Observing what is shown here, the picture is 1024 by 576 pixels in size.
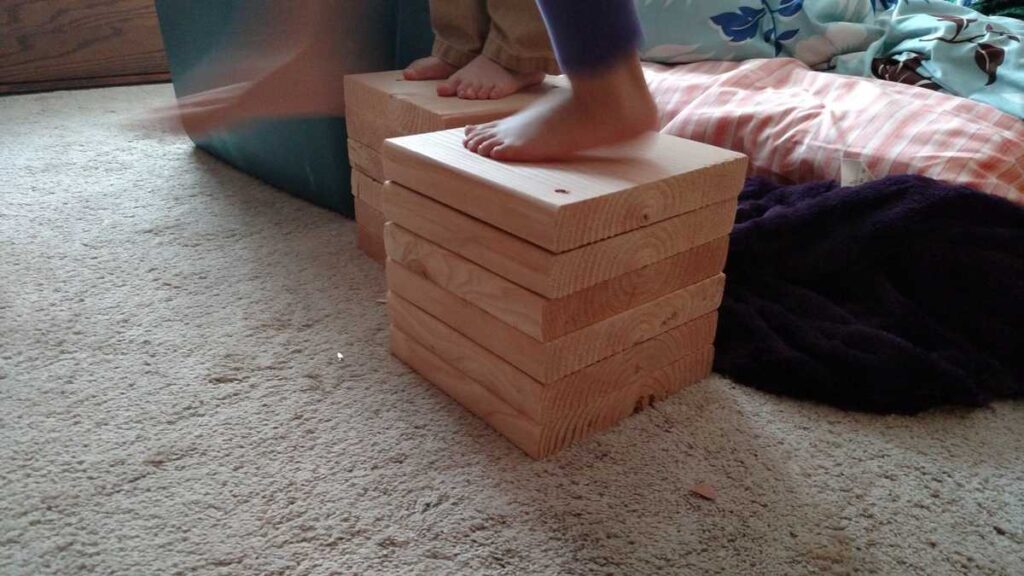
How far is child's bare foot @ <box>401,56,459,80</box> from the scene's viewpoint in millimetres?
1157

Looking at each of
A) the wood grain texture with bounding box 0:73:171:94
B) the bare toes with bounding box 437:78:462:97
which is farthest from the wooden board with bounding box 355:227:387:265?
the wood grain texture with bounding box 0:73:171:94

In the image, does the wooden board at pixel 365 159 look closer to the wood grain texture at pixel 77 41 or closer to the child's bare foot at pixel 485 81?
the child's bare foot at pixel 485 81

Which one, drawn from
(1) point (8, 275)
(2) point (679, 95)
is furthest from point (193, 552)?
(2) point (679, 95)

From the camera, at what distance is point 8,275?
1.10m

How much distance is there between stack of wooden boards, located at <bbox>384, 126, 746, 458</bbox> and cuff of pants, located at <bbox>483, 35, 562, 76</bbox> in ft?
0.96

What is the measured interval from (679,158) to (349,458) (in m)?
0.47

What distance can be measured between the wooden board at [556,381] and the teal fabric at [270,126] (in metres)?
0.46

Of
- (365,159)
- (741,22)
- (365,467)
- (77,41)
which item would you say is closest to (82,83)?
(77,41)

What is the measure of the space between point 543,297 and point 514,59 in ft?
1.79

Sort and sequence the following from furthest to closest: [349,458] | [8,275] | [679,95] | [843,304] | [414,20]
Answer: [679,95]
[414,20]
[8,275]
[843,304]
[349,458]

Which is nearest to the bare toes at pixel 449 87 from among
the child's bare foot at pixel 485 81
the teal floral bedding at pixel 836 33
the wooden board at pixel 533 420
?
the child's bare foot at pixel 485 81

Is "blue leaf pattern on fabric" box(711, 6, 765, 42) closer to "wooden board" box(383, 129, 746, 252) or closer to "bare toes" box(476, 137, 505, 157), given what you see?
"wooden board" box(383, 129, 746, 252)

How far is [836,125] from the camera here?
114 centimetres

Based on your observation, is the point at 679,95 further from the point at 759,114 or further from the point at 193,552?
the point at 193,552
